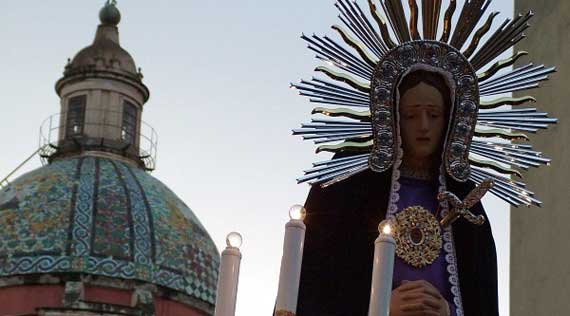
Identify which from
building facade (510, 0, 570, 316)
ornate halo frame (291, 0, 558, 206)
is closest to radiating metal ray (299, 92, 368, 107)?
ornate halo frame (291, 0, 558, 206)

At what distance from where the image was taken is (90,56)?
34.1m

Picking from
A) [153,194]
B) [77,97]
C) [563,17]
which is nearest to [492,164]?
[563,17]

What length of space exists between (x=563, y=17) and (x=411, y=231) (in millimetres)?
3530

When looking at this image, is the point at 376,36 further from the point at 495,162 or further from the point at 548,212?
the point at 548,212

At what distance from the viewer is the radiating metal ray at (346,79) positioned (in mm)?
6867

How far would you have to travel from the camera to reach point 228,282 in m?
5.48

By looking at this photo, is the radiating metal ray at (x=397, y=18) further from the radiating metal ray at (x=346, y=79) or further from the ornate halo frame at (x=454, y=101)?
the radiating metal ray at (x=346, y=79)

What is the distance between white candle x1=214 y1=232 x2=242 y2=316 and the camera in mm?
5438

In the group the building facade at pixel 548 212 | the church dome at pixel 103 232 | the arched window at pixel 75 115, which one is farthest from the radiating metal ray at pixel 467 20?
the arched window at pixel 75 115

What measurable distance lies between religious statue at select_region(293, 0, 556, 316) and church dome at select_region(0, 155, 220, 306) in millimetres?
22079

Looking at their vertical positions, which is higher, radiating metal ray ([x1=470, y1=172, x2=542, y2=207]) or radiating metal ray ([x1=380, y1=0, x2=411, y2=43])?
radiating metal ray ([x1=380, y1=0, x2=411, y2=43])

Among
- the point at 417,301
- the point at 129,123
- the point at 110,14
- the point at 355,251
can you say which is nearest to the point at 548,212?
the point at 355,251

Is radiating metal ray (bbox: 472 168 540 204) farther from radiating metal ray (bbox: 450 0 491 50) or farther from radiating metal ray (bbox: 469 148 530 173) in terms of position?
radiating metal ray (bbox: 450 0 491 50)

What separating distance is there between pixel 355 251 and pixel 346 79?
30.2 inches
